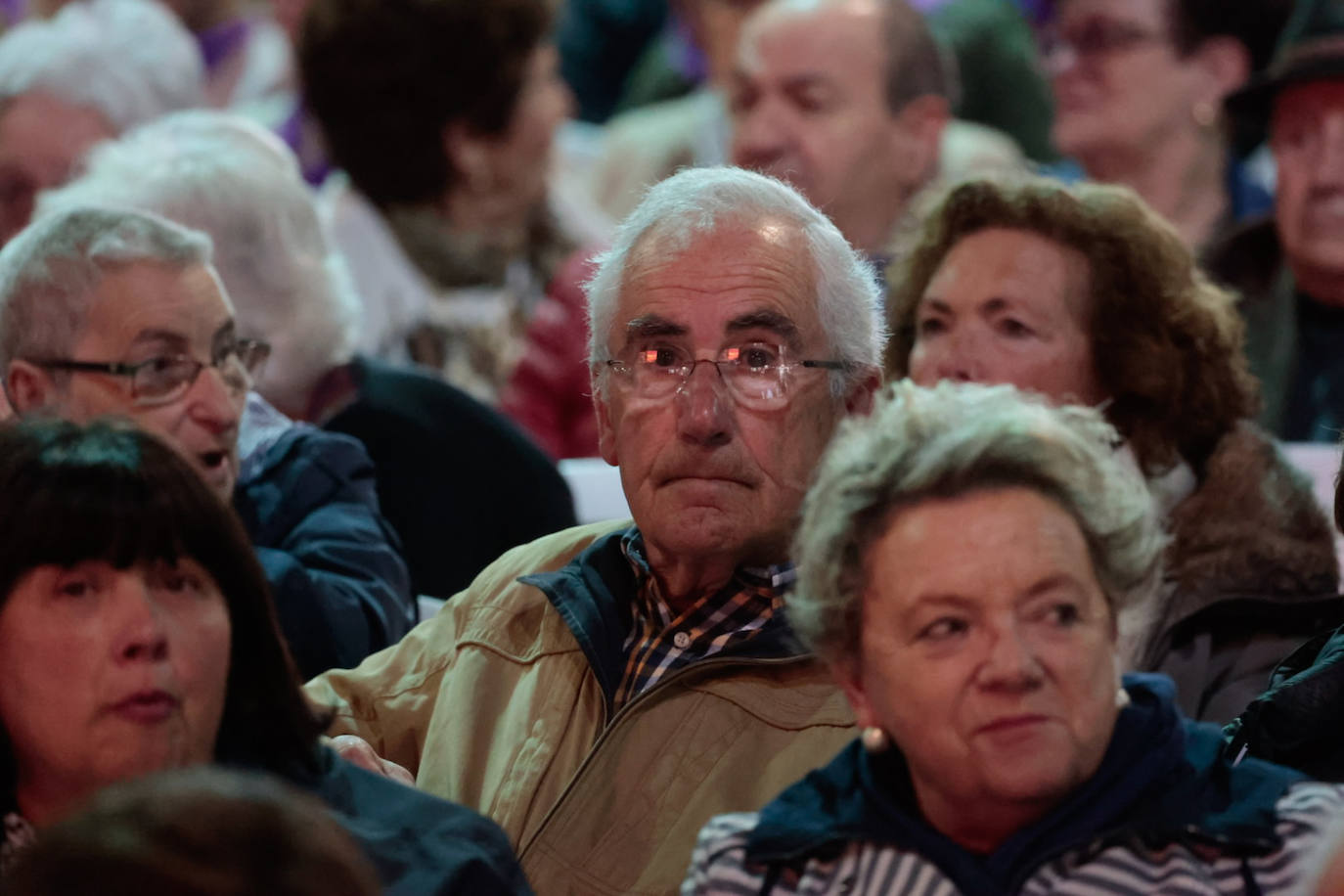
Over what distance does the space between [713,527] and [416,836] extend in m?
0.63

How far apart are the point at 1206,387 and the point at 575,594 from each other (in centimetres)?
107

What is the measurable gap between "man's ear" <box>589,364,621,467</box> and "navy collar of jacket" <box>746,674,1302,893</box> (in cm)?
80

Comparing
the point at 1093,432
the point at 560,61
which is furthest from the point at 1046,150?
the point at 1093,432

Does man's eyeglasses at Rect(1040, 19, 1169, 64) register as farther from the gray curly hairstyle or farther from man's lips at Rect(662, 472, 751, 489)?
the gray curly hairstyle

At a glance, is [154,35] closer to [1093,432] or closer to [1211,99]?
[1211,99]

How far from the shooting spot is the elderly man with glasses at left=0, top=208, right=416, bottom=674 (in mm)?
3014

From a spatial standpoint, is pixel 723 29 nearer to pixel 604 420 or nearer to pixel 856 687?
pixel 604 420

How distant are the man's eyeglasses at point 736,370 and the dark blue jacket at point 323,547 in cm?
60

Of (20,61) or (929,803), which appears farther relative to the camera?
(20,61)

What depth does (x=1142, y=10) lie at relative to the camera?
206 inches

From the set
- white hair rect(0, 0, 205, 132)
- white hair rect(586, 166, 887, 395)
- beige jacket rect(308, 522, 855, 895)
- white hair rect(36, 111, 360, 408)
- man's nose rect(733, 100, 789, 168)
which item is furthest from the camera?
man's nose rect(733, 100, 789, 168)

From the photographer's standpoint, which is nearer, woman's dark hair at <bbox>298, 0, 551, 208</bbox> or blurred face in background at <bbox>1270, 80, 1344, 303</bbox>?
blurred face in background at <bbox>1270, 80, 1344, 303</bbox>

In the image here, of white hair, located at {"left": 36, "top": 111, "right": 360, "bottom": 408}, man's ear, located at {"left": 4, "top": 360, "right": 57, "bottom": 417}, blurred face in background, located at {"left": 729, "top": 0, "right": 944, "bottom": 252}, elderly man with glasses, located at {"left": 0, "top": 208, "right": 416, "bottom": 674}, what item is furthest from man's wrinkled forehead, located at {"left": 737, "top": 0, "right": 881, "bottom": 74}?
man's ear, located at {"left": 4, "top": 360, "right": 57, "bottom": 417}

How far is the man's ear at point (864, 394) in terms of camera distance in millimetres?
2771
